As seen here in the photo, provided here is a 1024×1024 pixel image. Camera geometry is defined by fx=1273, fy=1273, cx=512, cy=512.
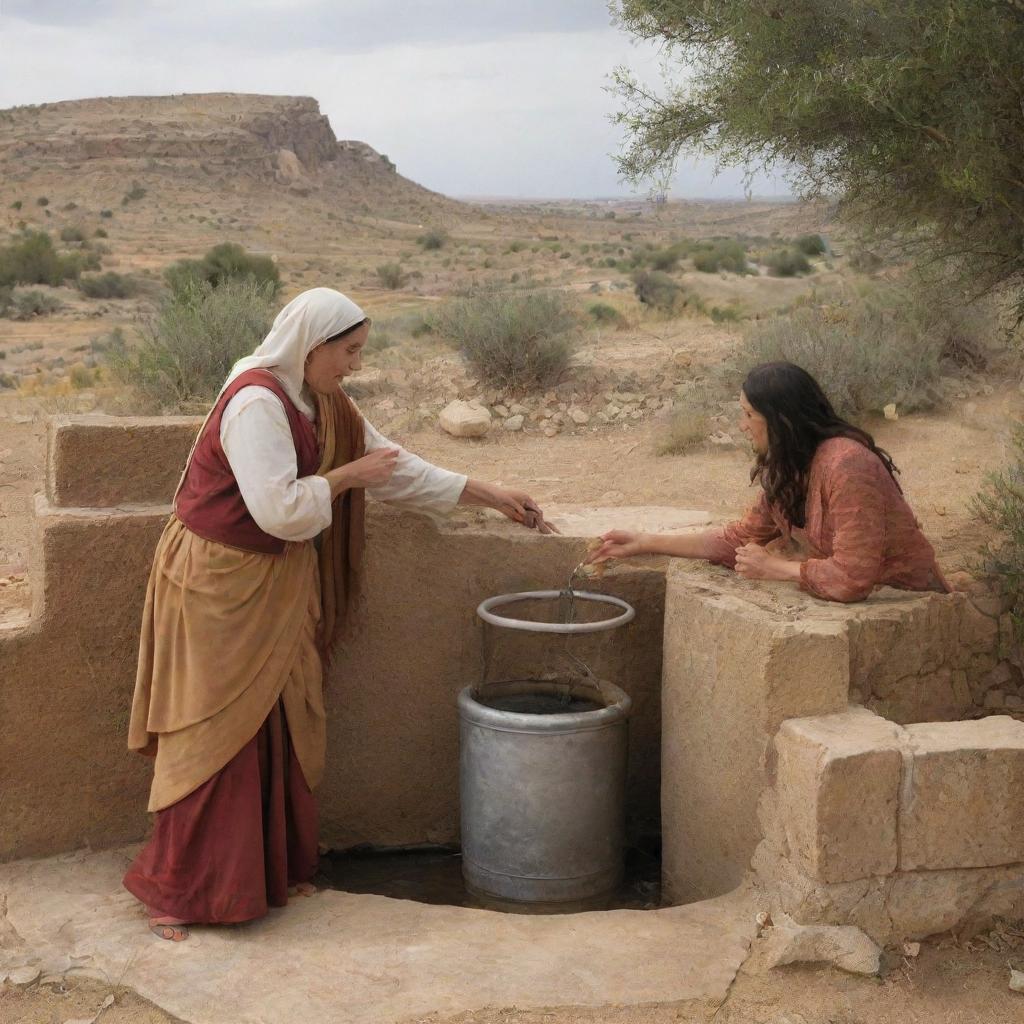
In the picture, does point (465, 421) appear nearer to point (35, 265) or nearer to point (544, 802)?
point (544, 802)

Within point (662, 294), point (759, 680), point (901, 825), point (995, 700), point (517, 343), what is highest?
point (662, 294)

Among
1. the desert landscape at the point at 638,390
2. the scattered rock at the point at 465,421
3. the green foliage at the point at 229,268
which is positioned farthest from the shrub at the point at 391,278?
the scattered rock at the point at 465,421

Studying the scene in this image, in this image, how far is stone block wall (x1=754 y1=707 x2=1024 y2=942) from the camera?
3338mm

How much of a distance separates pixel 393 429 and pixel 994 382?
16.9 ft

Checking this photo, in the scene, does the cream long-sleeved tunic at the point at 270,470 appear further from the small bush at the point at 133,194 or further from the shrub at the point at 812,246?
the small bush at the point at 133,194

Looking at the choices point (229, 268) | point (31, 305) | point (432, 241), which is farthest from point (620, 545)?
point (432, 241)

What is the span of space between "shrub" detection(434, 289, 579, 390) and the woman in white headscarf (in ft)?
23.7

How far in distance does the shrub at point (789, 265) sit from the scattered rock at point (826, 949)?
2408cm

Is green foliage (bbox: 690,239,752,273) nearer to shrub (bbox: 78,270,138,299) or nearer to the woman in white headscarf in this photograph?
shrub (bbox: 78,270,138,299)

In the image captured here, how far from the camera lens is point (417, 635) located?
461 cm

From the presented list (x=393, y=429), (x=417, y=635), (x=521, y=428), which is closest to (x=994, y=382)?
(x=521, y=428)

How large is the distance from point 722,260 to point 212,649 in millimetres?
26427

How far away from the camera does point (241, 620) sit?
3.69m

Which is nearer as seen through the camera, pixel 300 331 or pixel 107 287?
pixel 300 331
